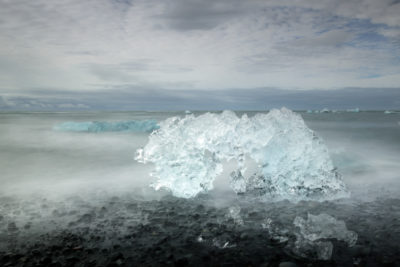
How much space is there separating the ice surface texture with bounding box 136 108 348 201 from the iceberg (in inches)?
50.6

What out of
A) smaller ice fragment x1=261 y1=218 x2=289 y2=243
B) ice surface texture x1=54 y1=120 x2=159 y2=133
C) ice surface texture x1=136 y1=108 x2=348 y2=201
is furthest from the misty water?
ice surface texture x1=54 y1=120 x2=159 y2=133

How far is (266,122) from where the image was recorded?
18.3 feet

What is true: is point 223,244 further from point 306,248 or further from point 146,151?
point 146,151

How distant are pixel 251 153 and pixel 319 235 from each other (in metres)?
2.40

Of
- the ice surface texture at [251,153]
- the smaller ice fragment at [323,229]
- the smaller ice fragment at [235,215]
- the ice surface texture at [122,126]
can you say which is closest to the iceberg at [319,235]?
the smaller ice fragment at [323,229]

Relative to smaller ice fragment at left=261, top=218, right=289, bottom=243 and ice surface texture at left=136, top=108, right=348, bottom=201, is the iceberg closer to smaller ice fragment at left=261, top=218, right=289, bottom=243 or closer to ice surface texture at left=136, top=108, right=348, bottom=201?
smaller ice fragment at left=261, top=218, right=289, bottom=243

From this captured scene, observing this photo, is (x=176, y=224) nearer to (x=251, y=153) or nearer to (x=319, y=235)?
(x=319, y=235)

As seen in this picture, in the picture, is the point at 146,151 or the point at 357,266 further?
the point at 146,151

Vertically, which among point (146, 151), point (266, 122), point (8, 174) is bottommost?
point (8, 174)

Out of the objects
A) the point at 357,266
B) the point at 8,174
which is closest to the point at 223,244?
the point at 357,266

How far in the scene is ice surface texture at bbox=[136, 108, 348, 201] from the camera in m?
5.37

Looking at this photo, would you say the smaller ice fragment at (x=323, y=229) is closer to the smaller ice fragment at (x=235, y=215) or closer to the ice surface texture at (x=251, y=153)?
the smaller ice fragment at (x=235, y=215)

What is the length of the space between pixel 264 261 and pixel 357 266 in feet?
3.19

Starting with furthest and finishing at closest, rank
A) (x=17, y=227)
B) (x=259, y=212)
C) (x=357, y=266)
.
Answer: (x=259, y=212) < (x=17, y=227) < (x=357, y=266)
